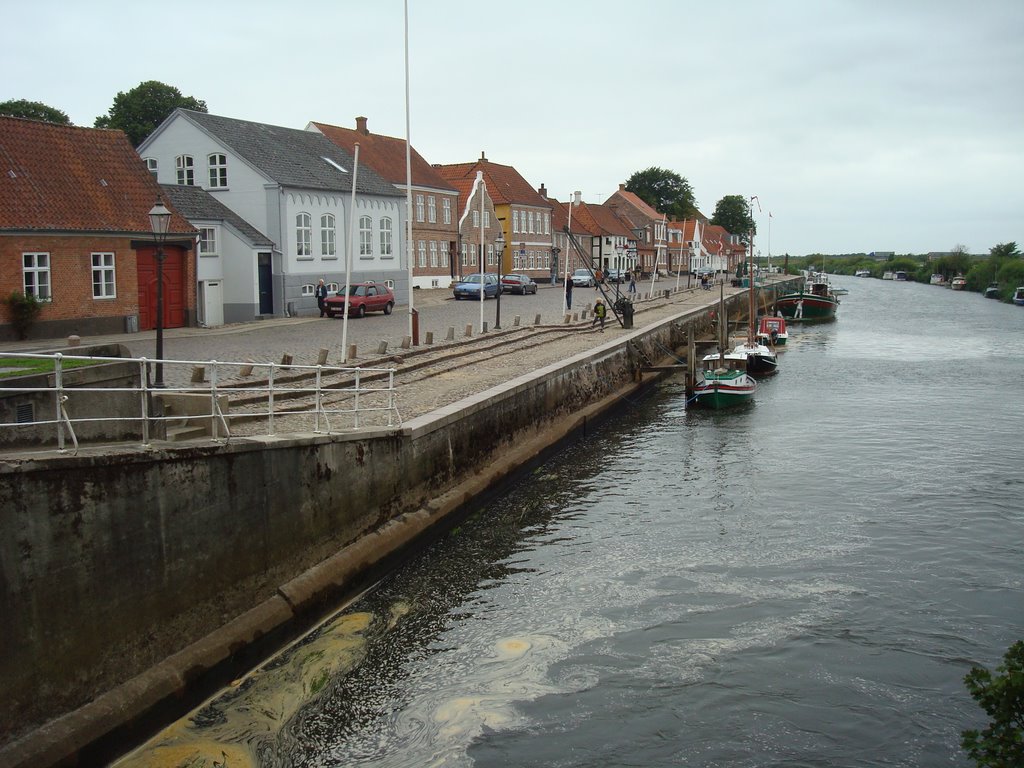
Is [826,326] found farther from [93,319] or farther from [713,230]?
[713,230]

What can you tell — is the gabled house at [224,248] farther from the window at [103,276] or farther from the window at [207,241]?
the window at [103,276]

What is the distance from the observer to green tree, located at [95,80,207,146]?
6588cm

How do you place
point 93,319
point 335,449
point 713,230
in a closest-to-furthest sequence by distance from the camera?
point 335,449, point 93,319, point 713,230

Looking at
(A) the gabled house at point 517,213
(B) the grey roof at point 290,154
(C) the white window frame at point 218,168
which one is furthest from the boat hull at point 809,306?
(C) the white window frame at point 218,168

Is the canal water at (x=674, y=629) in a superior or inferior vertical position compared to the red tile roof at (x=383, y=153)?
inferior

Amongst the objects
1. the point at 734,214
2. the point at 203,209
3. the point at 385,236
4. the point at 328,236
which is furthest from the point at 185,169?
the point at 734,214

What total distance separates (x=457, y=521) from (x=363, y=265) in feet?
100

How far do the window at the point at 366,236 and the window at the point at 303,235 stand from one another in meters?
4.21

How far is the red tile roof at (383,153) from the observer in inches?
2237

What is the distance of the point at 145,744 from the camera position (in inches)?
367

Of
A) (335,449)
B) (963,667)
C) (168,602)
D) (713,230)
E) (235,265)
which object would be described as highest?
(713,230)

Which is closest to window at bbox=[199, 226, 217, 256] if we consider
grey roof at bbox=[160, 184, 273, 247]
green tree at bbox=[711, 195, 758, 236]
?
grey roof at bbox=[160, 184, 273, 247]

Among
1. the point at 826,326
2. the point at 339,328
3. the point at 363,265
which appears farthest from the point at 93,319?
the point at 826,326

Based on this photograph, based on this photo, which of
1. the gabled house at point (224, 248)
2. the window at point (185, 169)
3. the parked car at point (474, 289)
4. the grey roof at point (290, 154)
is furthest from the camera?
the parked car at point (474, 289)
